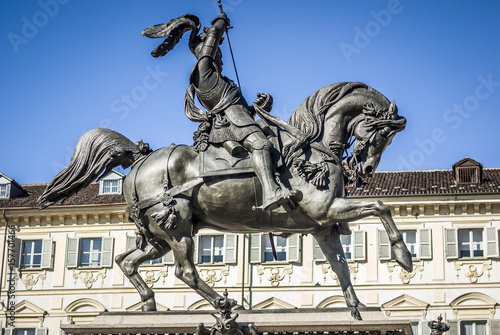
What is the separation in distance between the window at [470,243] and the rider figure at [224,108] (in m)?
29.1

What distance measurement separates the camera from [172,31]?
15.8 m

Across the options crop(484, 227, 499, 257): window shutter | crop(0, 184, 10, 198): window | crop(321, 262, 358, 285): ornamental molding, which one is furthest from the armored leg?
crop(0, 184, 10, 198): window

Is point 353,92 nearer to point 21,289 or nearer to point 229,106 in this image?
point 229,106

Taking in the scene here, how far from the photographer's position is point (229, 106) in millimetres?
15164

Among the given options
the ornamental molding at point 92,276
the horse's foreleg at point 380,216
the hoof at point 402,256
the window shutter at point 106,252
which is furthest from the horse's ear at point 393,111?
the ornamental molding at point 92,276

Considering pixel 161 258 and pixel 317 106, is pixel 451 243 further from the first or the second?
pixel 317 106

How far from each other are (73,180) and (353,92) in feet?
14.0

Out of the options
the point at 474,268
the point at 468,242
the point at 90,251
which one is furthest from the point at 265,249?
the point at 474,268

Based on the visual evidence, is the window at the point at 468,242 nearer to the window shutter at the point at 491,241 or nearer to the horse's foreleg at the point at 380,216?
the window shutter at the point at 491,241

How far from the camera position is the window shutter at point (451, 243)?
42.8m

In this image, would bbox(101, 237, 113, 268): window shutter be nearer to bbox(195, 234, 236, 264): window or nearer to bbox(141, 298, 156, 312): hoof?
bbox(195, 234, 236, 264): window

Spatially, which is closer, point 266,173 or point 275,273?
point 266,173

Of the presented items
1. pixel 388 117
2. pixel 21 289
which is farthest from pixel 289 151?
pixel 21 289

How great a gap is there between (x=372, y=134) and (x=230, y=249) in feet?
98.0
